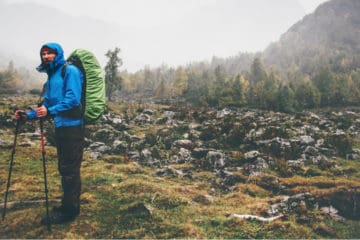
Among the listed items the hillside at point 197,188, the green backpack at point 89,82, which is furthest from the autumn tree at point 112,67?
the green backpack at point 89,82

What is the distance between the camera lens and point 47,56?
6723 millimetres

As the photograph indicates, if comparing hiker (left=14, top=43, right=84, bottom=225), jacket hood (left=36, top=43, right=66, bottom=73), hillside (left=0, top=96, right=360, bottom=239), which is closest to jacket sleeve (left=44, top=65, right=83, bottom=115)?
hiker (left=14, top=43, right=84, bottom=225)

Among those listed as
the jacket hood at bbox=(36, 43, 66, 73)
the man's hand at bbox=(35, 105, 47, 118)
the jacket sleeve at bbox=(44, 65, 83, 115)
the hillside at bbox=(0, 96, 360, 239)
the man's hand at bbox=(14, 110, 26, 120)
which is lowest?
the hillside at bbox=(0, 96, 360, 239)

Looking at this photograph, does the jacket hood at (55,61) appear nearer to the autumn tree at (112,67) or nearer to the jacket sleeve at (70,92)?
the jacket sleeve at (70,92)

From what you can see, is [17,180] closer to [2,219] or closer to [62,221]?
[2,219]

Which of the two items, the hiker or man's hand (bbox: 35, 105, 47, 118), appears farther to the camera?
the hiker

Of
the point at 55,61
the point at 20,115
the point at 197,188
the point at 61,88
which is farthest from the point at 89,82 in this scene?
the point at 197,188

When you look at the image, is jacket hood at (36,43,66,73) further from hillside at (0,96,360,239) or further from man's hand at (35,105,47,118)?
hillside at (0,96,360,239)

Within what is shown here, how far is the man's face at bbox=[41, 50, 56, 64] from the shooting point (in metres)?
6.71

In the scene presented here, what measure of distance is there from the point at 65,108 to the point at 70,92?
0.34 m

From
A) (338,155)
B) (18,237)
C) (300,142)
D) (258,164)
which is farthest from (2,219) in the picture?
(338,155)

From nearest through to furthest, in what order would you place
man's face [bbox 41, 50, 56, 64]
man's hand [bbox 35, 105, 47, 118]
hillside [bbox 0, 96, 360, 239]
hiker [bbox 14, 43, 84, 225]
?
man's hand [bbox 35, 105, 47, 118] < hiker [bbox 14, 43, 84, 225] < man's face [bbox 41, 50, 56, 64] < hillside [bbox 0, 96, 360, 239]

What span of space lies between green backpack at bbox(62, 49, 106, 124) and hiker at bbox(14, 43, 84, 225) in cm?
17

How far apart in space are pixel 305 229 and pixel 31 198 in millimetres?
7456
